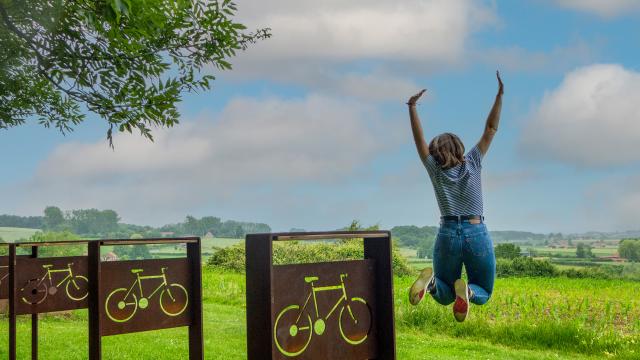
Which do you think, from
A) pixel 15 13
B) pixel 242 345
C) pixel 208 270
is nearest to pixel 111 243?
pixel 15 13

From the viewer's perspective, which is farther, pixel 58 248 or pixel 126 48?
pixel 58 248

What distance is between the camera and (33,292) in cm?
869

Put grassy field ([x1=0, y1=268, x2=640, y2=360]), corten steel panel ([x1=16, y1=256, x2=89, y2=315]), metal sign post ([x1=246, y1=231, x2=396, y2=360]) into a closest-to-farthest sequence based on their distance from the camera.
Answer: metal sign post ([x1=246, y1=231, x2=396, y2=360]), corten steel panel ([x1=16, y1=256, x2=89, y2=315]), grassy field ([x1=0, y1=268, x2=640, y2=360])

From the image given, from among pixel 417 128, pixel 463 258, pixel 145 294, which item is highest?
pixel 417 128

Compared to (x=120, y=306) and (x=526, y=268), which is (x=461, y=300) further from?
(x=526, y=268)

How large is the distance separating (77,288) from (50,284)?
332 mm

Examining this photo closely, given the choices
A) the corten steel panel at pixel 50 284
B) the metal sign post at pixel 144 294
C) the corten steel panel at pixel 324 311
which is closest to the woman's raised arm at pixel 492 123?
the corten steel panel at pixel 324 311

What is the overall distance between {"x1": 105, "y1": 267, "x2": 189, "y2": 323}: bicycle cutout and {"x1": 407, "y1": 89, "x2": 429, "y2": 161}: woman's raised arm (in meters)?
3.44

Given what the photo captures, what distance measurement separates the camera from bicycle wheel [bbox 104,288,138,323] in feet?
22.1

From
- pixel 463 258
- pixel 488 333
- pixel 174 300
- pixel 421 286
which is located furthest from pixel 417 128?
pixel 488 333

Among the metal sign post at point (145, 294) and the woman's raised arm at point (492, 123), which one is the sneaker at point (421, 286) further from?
the metal sign post at point (145, 294)

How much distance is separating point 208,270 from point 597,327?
13.4m

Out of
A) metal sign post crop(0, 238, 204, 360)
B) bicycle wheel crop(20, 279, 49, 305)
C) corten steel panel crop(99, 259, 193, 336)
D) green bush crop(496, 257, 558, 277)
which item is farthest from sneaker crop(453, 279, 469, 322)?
green bush crop(496, 257, 558, 277)

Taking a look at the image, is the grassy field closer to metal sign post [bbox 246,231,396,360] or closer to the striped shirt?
the striped shirt
